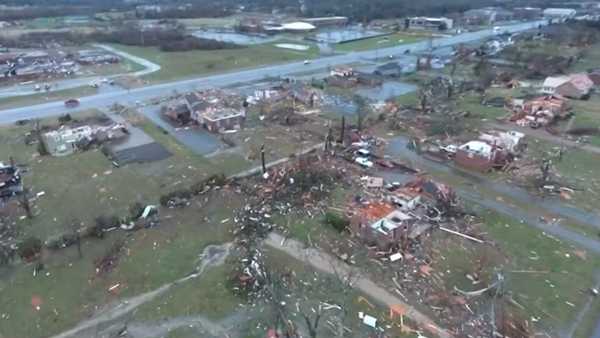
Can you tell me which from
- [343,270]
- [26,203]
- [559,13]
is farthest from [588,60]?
[26,203]

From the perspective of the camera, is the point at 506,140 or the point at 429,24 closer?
the point at 506,140

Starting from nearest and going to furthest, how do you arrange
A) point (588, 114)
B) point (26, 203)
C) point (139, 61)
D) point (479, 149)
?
point (26, 203), point (479, 149), point (588, 114), point (139, 61)

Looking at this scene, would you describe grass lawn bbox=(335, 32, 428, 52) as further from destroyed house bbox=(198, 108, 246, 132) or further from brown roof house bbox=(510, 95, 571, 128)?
destroyed house bbox=(198, 108, 246, 132)

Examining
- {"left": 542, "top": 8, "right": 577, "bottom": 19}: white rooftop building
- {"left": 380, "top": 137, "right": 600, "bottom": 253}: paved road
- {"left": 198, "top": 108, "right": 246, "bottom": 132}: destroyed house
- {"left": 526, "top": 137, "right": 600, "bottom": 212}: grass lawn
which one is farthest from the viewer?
{"left": 542, "top": 8, "right": 577, "bottom": 19}: white rooftop building

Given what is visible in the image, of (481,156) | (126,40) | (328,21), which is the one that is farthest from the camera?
(328,21)

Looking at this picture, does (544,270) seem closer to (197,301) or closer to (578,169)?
(578,169)

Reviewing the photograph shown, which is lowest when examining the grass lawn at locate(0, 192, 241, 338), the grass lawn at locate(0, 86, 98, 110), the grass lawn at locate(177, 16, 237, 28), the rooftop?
the grass lawn at locate(0, 192, 241, 338)

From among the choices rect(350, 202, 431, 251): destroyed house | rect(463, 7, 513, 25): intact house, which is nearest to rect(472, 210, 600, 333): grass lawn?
rect(350, 202, 431, 251): destroyed house

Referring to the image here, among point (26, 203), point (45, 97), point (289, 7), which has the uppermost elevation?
point (289, 7)
